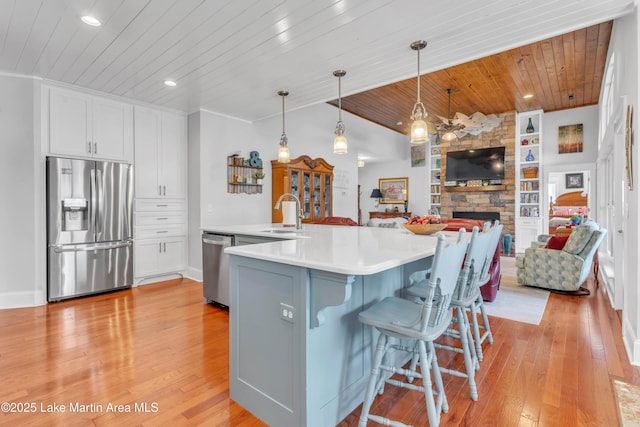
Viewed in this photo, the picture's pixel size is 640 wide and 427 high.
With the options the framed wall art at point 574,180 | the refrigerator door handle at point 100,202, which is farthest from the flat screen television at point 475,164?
→ the refrigerator door handle at point 100,202

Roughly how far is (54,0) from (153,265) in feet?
10.7

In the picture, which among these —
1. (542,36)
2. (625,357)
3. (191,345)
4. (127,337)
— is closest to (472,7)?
(542,36)

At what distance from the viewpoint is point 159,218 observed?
4.63 meters

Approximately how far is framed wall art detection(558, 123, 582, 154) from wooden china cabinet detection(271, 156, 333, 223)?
199 inches

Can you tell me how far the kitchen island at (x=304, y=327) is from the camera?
147 cm

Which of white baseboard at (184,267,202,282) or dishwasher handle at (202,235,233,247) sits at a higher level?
dishwasher handle at (202,235,233,247)

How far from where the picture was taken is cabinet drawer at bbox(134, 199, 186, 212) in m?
4.46

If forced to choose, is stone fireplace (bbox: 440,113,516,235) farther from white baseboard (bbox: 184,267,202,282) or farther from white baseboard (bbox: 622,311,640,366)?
white baseboard (bbox: 184,267,202,282)

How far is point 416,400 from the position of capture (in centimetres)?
187

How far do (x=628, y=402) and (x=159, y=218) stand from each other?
16.3 feet

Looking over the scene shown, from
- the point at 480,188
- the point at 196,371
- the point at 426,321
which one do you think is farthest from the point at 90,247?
the point at 480,188

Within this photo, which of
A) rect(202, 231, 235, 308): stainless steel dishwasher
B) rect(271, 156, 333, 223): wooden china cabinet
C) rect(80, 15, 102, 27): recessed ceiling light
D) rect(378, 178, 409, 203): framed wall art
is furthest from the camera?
rect(378, 178, 409, 203): framed wall art

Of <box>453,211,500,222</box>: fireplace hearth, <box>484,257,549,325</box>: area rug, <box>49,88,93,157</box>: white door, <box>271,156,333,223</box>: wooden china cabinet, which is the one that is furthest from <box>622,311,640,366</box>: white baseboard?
<box>49,88,93,157</box>: white door

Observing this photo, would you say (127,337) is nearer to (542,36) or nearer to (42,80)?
(42,80)
